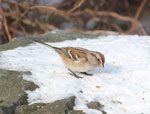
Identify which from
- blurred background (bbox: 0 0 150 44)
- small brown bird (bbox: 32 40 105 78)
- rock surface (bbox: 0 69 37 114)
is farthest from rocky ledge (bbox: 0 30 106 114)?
blurred background (bbox: 0 0 150 44)

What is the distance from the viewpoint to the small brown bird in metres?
3.69

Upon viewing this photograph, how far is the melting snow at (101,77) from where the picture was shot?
3252 mm

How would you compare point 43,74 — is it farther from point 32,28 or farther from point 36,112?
point 32,28

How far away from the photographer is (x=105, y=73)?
12.9ft

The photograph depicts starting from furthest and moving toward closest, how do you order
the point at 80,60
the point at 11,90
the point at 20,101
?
the point at 80,60, the point at 11,90, the point at 20,101

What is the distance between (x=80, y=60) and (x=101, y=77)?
33cm

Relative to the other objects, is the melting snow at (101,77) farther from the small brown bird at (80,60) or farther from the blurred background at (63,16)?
the blurred background at (63,16)

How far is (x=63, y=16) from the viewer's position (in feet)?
23.7

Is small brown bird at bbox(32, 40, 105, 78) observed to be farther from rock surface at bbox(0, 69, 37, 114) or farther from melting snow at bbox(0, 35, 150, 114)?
rock surface at bbox(0, 69, 37, 114)

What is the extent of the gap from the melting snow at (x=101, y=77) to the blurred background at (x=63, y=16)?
1595 millimetres

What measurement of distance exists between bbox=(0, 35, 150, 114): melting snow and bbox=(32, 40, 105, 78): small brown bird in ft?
0.38

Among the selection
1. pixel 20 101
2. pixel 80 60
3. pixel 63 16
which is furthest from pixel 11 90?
pixel 63 16

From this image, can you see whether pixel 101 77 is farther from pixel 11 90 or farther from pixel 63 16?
pixel 63 16

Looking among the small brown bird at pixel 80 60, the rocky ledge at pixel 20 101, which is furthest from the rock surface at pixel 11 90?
the small brown bird at pixel 80 60
